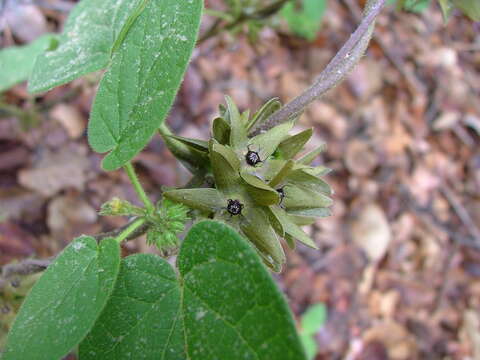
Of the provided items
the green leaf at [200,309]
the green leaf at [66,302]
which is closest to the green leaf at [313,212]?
the green leaf at [200,309]

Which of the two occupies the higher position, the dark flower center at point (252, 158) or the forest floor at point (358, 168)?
the dark flower center at point (252, 158)

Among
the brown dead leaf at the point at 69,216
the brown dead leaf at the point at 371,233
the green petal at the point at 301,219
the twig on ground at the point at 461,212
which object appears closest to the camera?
the green petal at the point at 301,219

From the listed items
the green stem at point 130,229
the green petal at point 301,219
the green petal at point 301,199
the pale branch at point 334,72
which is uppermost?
the pale branch at point 334,72

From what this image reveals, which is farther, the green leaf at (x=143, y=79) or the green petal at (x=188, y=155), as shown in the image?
the green petal at (x=188, y=155)

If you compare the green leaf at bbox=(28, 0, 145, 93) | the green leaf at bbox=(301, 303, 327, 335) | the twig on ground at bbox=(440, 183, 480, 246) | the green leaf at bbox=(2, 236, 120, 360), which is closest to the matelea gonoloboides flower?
the green leaf at bbox=(2, 236, 120, 360)

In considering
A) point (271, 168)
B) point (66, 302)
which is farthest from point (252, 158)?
point (66, 302)

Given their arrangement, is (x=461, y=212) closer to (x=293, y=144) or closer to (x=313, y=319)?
(x=313, y=319)

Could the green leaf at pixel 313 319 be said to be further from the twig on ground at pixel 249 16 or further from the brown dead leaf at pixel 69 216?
the twig on ground at pixel 249 16

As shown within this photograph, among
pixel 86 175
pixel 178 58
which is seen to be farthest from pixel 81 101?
pixel 178 58
